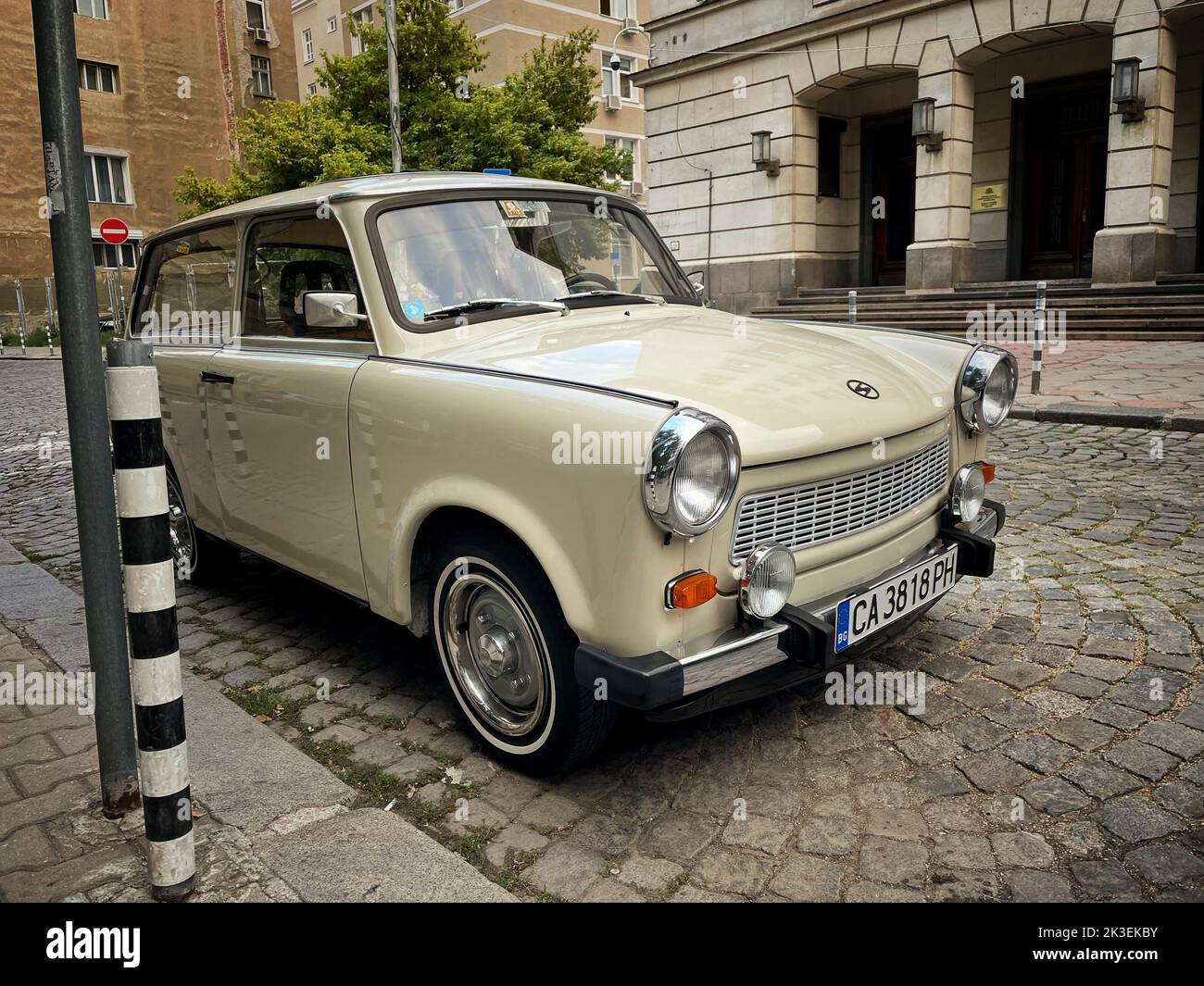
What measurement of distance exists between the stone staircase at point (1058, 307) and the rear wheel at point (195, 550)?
11.5 metres

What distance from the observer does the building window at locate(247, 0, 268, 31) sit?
37.9m

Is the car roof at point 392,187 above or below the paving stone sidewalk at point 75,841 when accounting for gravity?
above

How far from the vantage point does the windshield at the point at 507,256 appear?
334 cm

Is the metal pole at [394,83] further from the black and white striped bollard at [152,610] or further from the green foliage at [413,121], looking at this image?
the black and white striped bollard at [152,610]

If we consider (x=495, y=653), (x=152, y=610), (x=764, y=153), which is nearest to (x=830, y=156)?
(x=764, y=153)

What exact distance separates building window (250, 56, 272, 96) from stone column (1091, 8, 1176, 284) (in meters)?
33.5

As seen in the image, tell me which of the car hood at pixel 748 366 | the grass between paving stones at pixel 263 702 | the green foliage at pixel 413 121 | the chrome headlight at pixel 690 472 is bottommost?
the grass between paving stones at pixel 263 702

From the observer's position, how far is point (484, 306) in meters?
3.40

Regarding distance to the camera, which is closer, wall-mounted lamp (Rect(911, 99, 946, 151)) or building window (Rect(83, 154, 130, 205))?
wall-mounted lamp (Rect(911, 99, 946, 151))

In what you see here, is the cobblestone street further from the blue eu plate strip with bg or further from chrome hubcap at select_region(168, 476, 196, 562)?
the blue eu plate strip with bg

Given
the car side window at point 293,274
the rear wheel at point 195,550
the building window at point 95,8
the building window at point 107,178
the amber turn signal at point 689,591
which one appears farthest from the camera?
the building window at point 107,178

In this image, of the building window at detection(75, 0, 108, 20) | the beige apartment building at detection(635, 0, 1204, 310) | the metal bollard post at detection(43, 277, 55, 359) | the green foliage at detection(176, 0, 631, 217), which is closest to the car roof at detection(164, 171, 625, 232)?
the beige apartment building at detection(635, 0, 1204, 310)

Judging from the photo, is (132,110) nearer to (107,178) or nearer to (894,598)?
(107,178)

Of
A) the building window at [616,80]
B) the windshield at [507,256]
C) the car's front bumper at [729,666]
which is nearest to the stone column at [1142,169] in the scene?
the windshield at [507,256]
